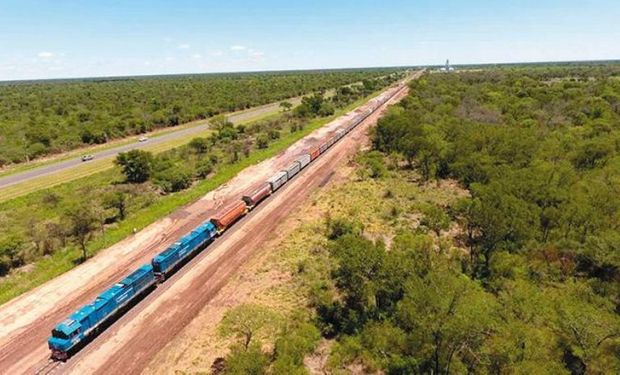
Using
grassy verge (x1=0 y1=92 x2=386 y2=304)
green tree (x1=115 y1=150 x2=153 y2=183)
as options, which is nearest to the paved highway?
grassy verge (x1=0 y1=92 x2=386 y2=304)

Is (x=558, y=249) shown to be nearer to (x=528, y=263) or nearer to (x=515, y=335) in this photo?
(x=528, y=263)

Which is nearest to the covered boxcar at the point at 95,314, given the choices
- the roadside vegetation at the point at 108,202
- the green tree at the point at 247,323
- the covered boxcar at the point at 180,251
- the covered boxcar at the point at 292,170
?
the covered boxcar at the point at 180,251

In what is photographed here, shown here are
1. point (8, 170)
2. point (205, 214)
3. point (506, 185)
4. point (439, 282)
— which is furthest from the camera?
point (8, 170)

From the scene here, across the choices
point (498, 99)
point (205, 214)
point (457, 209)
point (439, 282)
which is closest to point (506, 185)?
point (457, 209)

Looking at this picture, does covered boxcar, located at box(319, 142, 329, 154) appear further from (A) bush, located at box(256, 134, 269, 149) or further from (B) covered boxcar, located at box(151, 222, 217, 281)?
(B) covered boxcar, located at box(151, 222, 217, 281)

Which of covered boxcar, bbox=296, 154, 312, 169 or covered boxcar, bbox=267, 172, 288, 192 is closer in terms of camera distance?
covered boxcar, bbox=267, 172, 288, 192

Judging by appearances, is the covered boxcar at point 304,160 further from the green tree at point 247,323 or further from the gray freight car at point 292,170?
the green tree at point 247,323
